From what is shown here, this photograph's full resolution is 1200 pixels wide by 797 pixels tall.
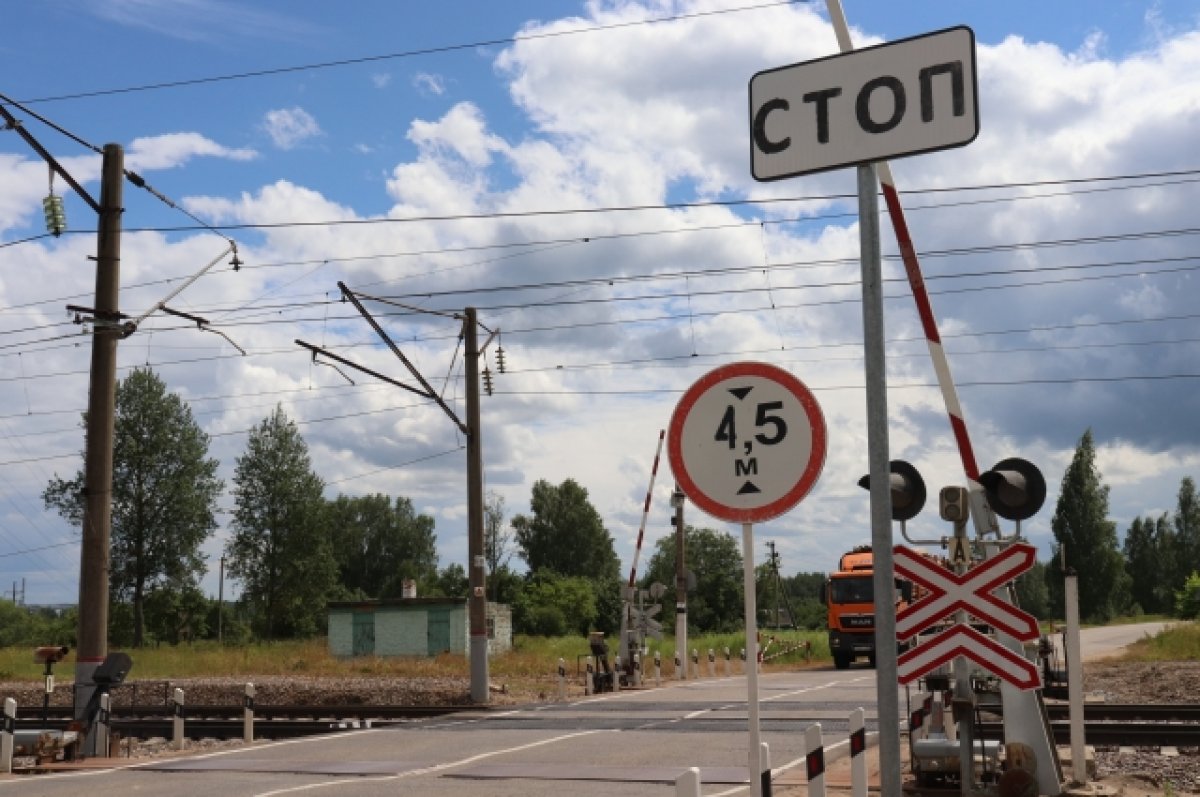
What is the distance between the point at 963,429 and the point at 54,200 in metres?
14.4

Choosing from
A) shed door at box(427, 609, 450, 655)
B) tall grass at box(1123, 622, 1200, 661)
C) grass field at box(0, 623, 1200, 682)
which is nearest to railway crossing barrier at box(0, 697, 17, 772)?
grass field at box(0, 623, 1200, 682)

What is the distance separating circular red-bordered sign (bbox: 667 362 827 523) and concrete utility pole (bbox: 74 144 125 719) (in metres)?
13.8

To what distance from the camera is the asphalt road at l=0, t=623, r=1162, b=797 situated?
12.3 meters

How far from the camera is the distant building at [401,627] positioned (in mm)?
45875

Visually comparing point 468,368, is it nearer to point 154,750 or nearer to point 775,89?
point 154,750

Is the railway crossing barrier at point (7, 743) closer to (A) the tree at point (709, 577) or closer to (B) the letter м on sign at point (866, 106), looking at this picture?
(B) the letter м on sign at point (866, 106)

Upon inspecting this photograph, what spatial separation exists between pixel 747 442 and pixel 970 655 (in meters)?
3.55

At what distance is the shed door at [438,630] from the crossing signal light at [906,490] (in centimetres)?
3836

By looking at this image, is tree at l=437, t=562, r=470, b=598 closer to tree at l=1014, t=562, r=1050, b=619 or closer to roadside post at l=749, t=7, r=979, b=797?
tree at l=1014, t=562, r=1050, b=619

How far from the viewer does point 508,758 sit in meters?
14.6

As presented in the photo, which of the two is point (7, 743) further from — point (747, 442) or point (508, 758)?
point (747, 442)

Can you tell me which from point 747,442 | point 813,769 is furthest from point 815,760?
point 747,442

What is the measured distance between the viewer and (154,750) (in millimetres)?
20438

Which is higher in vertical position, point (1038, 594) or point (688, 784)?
point (688, 784)
